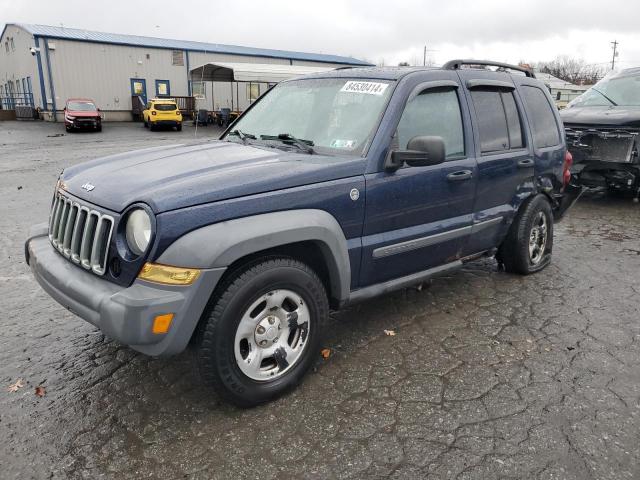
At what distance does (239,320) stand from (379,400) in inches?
38.1

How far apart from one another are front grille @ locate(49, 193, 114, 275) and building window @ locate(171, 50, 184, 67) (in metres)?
37.8

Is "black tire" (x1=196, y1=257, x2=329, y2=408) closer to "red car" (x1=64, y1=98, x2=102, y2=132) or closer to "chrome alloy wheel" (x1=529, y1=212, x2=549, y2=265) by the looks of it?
"chrome alloy wheel" (x1=529, y1=212, x2=549, y2=265)

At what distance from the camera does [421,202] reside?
349cm

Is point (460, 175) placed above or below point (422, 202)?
above

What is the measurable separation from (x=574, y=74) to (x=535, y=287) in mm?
96524

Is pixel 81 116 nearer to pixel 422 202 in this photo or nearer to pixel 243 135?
pixel 243 135

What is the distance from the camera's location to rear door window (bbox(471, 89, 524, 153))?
403cm

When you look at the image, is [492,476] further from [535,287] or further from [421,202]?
[535,287]

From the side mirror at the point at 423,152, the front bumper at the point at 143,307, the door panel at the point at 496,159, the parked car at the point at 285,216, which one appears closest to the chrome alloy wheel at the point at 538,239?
the door panel at the point at 496,159

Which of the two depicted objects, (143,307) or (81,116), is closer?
(143,307)

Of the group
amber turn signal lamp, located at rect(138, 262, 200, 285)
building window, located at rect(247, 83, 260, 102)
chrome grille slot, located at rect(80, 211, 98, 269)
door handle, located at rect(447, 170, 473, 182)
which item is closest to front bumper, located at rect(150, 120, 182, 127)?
building window, located at rect(247, 83, 260, 102)

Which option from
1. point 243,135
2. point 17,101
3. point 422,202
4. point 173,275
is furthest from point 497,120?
point 17,101

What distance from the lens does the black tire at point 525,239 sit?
4.64 m

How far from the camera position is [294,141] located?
3.52m
